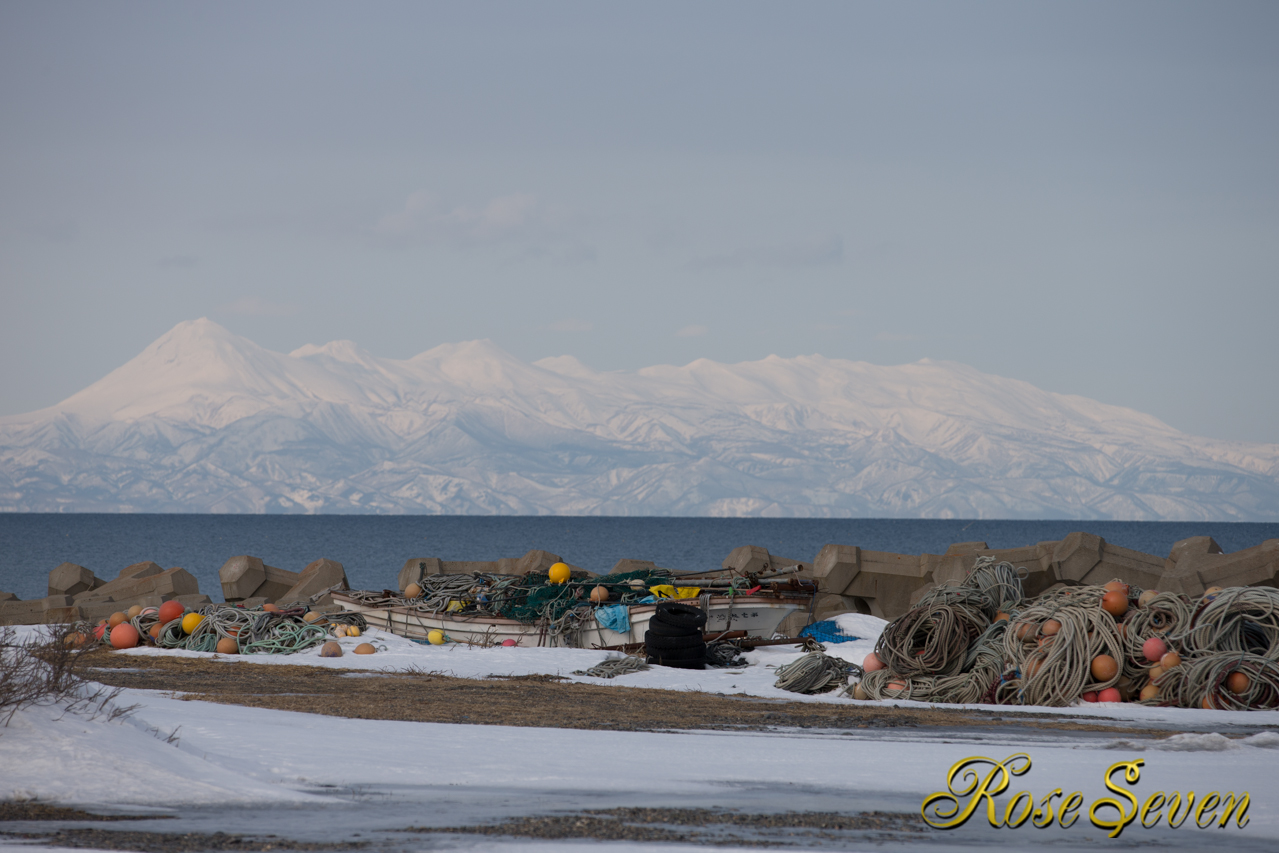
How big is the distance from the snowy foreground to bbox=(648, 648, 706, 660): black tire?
19.1ft

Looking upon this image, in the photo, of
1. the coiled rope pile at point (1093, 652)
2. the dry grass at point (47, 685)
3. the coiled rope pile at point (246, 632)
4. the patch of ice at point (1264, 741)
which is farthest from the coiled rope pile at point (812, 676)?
the dry grass at point (47, 685)

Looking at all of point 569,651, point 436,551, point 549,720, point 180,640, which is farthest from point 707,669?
point 436,551

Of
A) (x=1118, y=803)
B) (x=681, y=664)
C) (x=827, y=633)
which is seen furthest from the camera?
(x=827, y=633)

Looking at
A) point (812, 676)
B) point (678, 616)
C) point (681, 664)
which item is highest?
point (678, 616)

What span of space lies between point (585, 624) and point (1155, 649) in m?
8.18

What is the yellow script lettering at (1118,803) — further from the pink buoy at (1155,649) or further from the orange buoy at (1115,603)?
the orange buoy at (1115,603)

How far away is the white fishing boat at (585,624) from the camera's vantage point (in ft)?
55.7

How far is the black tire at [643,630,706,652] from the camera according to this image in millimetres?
15227

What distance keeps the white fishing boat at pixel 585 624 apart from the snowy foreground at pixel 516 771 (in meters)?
7.49

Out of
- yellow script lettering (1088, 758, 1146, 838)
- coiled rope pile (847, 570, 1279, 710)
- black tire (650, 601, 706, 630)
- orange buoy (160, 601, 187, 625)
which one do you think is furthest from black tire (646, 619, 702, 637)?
yellow script lettering (1088, 758, 1146, 838)

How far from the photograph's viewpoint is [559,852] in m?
5.01

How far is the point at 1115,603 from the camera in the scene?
40.2 feet

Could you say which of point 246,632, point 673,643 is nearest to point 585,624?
point 673,643

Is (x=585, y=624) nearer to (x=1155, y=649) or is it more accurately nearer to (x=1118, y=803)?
(x=1155, y=649)
